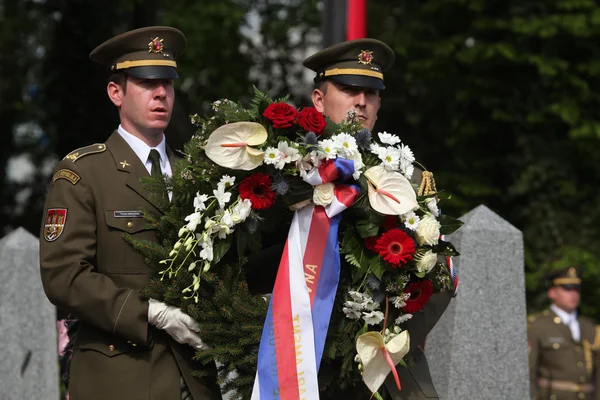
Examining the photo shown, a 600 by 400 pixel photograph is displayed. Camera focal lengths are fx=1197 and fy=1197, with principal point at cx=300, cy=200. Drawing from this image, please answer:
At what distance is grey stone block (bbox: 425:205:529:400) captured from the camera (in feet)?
24.0

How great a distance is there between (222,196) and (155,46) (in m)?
0.88

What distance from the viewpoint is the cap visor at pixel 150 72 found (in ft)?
16.9

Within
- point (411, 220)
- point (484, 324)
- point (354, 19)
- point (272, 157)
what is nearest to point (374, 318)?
point (411, 220)

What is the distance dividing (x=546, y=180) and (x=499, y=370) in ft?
21.7

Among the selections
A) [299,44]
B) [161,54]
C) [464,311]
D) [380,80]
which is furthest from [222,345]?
[299,44]

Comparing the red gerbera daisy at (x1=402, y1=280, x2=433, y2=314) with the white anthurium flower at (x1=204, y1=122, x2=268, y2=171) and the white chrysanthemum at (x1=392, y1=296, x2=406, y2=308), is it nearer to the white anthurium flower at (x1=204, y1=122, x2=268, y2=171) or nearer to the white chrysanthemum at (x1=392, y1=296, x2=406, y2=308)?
the white chrysanthemum at (x1=392, y1=296, x2=406, y2=308)

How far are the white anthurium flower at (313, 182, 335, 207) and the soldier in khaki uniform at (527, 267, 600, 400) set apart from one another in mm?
7946

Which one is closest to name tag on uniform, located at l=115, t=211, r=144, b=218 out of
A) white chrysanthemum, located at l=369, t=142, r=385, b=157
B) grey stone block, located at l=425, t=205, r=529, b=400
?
white chrysanthemum, located at l=369, t=142, r=385, b=157

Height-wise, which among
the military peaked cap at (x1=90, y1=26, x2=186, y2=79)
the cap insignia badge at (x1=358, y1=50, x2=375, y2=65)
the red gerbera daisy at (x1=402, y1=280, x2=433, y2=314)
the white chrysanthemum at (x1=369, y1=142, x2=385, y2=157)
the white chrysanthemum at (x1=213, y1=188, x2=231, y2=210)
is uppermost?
the military peaked cap at (x1=90, y1=26, x2=186, y2=79)

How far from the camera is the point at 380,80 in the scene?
19.2ft

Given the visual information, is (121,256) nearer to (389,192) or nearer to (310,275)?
(310,275)

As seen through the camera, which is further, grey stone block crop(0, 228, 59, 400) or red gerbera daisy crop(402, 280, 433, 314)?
grey stone block crop(0, 228, 59, 400)

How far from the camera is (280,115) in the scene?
4.78m

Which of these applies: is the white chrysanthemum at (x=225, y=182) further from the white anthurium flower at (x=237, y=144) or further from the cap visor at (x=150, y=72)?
the cap visor at (x=150, y=72)
